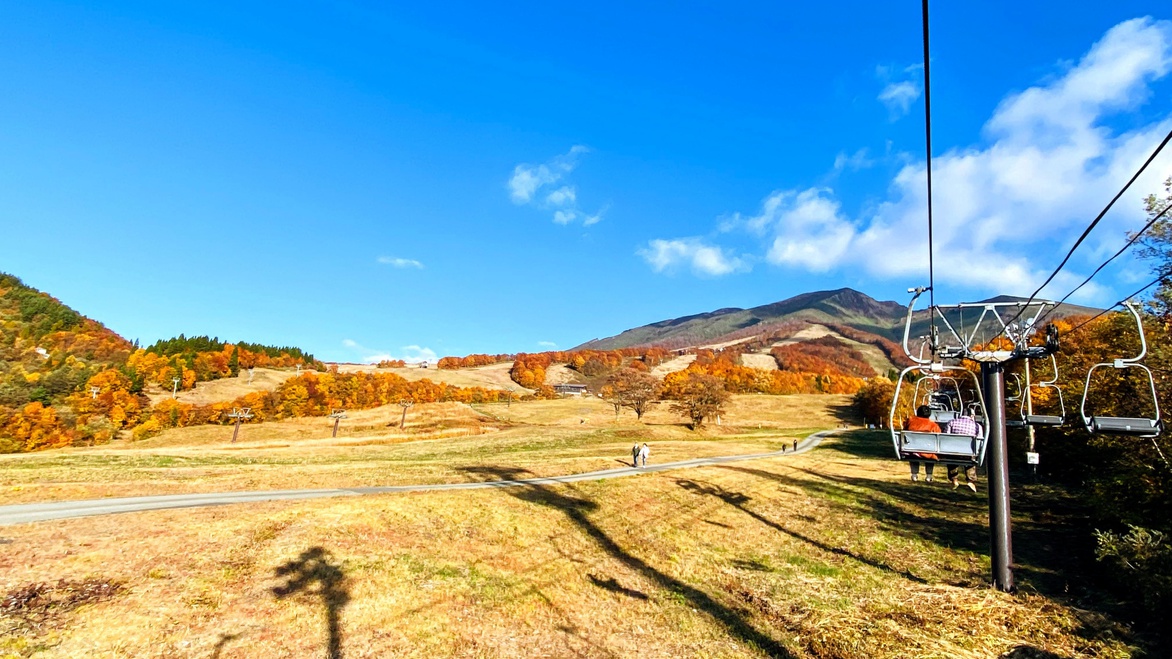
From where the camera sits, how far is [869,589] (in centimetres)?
1695

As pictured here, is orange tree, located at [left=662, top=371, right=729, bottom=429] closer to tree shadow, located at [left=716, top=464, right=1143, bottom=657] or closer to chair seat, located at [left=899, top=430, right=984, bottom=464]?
tree shadow, located at [left=716, top=464, right=1143, bottom=657]

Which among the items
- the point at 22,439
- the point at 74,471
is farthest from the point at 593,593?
the point at 22,439

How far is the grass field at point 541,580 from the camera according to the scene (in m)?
12.5

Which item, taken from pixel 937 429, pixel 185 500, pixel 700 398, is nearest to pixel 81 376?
pixel 700 398

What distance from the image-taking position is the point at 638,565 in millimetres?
19625

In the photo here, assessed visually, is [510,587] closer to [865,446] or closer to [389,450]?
[389,450]

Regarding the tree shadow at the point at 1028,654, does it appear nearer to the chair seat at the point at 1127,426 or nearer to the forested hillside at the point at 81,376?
the chair seat at the point at 1127,426

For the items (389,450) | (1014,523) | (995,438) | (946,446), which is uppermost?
(995,438)

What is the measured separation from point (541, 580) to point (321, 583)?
253 inches

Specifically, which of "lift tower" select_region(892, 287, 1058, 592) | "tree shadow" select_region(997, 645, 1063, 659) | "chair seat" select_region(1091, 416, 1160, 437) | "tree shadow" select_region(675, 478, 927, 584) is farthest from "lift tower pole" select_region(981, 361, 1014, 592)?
"tree shadow" select_region(675, 478, 927, 584)


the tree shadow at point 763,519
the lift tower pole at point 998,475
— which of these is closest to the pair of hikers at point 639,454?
the tree shadow at point 763,519

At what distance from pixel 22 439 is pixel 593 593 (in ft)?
425

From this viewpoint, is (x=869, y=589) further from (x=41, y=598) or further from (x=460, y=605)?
(x=41, y=598)

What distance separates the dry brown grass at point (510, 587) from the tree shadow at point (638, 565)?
10 centimetres
